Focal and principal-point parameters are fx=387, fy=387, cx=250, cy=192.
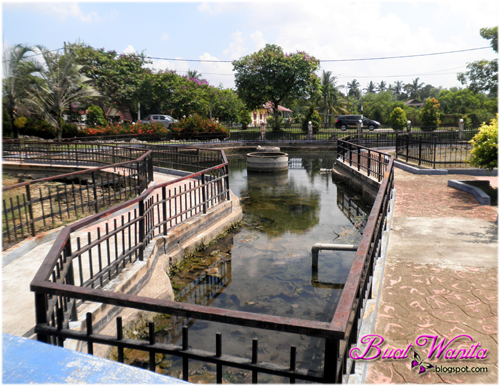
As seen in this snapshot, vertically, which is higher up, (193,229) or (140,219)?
(140,219)

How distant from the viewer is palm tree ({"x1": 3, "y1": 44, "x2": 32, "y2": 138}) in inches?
1182

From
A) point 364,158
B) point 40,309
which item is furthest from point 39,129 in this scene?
point 40,309

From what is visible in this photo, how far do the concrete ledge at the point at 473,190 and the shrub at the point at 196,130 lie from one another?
23100 millimetres

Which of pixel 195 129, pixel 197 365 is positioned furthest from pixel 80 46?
pixel 197 365

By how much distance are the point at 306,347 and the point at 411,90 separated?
11704 centimetres

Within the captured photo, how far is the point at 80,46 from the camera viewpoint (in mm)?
42938

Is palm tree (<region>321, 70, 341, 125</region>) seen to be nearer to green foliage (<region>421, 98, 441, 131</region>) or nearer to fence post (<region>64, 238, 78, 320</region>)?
green foliage (<region>421, 98, 441, 131</region>)

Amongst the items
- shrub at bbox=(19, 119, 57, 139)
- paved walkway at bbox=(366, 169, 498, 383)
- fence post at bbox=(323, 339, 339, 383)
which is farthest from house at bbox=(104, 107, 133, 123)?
fence post at bbox=(323, 339, 339, 383)

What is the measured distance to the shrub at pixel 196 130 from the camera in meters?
32.1

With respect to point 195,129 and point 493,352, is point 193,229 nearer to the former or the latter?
point 493,352

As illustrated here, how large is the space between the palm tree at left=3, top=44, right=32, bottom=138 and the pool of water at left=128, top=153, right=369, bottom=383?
25.7 m

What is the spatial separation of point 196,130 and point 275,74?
11.5 m

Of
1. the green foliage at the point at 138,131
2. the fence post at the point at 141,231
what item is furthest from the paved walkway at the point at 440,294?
the green foliage at the point at 138,131

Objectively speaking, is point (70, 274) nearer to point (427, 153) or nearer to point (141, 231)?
point (141, 231)
